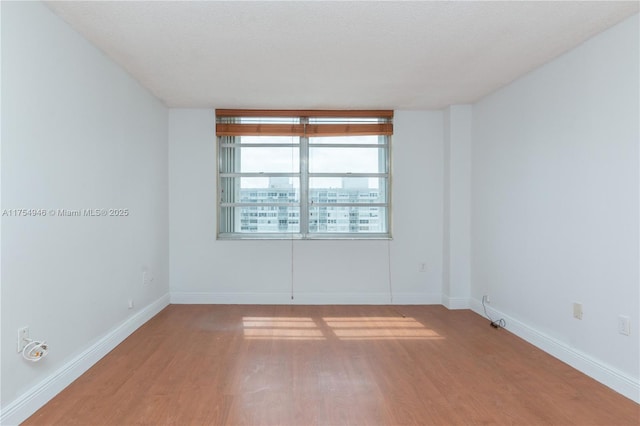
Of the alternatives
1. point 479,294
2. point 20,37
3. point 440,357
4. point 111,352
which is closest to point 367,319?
point 440,357

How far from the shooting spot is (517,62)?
2.97 metres

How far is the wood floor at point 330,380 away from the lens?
2.06 meters

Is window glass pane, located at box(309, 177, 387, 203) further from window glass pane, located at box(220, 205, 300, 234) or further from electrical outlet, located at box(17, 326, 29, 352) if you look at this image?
electrical outlet, located at box(17, 326, 29, 352)

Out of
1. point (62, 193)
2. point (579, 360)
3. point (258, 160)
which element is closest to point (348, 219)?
point (258, 160)

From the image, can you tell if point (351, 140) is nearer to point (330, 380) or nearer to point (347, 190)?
point (347, 190)

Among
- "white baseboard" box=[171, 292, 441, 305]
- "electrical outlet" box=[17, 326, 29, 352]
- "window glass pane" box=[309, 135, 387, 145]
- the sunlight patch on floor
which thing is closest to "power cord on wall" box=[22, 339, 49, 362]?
"electrical outlet" box=[17, 326, 29, 352]

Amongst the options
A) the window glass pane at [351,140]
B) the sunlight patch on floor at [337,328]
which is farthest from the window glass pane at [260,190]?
the sunlight patch on floor at [337,328]

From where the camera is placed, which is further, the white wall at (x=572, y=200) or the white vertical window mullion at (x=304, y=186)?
the white vertical window mullion at (x=304, y=186)

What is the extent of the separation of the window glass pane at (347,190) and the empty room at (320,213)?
0.03 m

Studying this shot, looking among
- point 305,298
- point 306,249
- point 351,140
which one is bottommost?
point 305,298

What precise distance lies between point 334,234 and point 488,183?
6.26 feet

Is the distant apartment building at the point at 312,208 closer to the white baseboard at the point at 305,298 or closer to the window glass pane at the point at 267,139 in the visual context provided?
the window glass pane at the point at 267,139

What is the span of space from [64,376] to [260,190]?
2763 mm

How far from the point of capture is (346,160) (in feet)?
15.0
